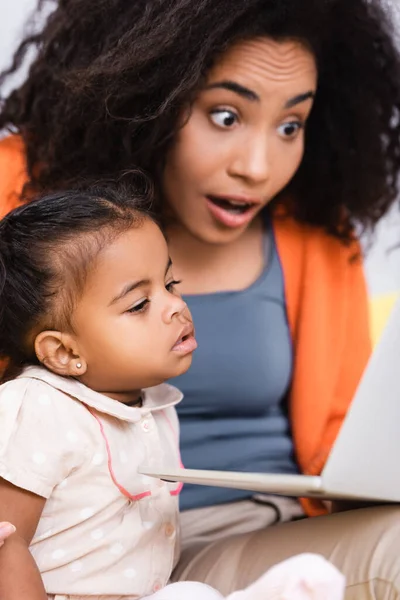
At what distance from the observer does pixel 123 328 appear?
1.01 m

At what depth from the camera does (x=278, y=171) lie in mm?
1330

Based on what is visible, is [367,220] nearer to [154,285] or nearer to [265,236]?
[265,236]

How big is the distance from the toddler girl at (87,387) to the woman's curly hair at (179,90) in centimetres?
24

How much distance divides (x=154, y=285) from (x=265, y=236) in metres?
0.51

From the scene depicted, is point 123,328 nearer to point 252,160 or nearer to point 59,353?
point 59,353

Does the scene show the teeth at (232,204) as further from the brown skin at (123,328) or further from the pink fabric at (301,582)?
the pink fabric at (301,582)

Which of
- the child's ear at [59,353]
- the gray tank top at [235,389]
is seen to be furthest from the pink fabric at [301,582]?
the gray tank top at [235,389]

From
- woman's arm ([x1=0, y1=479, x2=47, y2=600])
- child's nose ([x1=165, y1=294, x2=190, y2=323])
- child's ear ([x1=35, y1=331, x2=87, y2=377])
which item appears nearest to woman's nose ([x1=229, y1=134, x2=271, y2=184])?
child's nose ([x1=165, y1=294, x2=190, y2=323])

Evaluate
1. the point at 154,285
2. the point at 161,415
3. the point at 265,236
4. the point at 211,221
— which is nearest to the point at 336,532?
the point at 161,415

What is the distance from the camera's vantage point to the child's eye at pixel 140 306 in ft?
3.37

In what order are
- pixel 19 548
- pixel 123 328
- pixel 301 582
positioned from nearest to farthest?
pixel 301 582 → pixel 19 548 → pixel 123 328

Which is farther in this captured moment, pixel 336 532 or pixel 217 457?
pixel 217 457

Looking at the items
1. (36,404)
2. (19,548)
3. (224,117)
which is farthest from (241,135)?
(19,548)

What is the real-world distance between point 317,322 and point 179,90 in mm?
434
